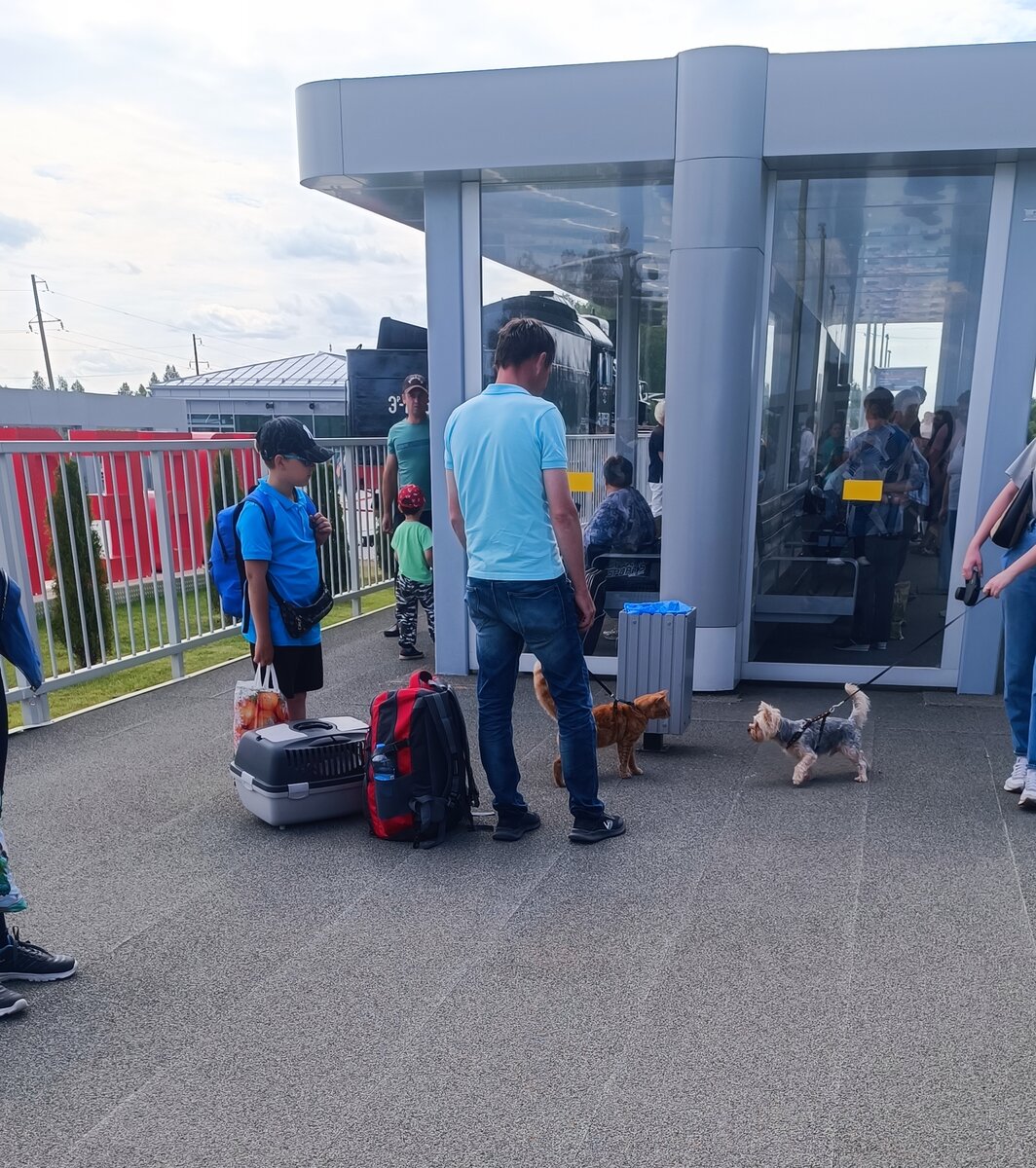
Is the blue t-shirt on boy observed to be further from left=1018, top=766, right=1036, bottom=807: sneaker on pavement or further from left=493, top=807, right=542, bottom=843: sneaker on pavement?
left=1018, top=766, right=1036, bottom=807: sneaker on pavement

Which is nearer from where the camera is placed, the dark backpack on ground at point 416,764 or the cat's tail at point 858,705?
the dark backpack on ground at point 416,764

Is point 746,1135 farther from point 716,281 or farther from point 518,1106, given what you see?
point 716,281

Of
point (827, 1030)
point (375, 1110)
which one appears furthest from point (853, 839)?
point (375, 1110)

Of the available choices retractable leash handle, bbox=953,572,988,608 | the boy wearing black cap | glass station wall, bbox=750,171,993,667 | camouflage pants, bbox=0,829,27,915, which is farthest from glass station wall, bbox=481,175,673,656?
camouflage pants, bbox=0,829,27,915

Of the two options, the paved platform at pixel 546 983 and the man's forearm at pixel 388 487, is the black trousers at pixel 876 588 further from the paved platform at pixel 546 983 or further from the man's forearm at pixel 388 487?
the man's forearm at pixel 388 487

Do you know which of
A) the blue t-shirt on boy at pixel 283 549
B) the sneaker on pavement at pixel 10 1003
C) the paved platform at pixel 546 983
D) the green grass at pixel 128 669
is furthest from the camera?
the green grass at pixel 128 669

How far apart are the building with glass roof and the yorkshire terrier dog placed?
1348mm

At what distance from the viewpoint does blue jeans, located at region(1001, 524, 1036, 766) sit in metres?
4.37

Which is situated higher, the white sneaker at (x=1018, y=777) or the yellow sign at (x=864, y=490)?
the yellow sign at (x=864, y=490)

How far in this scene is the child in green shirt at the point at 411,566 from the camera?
716cm

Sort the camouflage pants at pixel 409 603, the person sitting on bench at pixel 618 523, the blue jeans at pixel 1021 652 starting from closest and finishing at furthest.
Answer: the blue jeans at pixel 1021 652 → the person sitting on bench at pixel 618 523 → the camouflage pants at pixel 409 603

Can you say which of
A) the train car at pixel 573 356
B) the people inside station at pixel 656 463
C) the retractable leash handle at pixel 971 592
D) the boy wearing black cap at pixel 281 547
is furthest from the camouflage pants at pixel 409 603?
the retractable leash handle at pixel 971 592

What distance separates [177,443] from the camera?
6.85 meters

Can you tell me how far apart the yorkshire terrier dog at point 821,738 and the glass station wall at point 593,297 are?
81.3 inches
